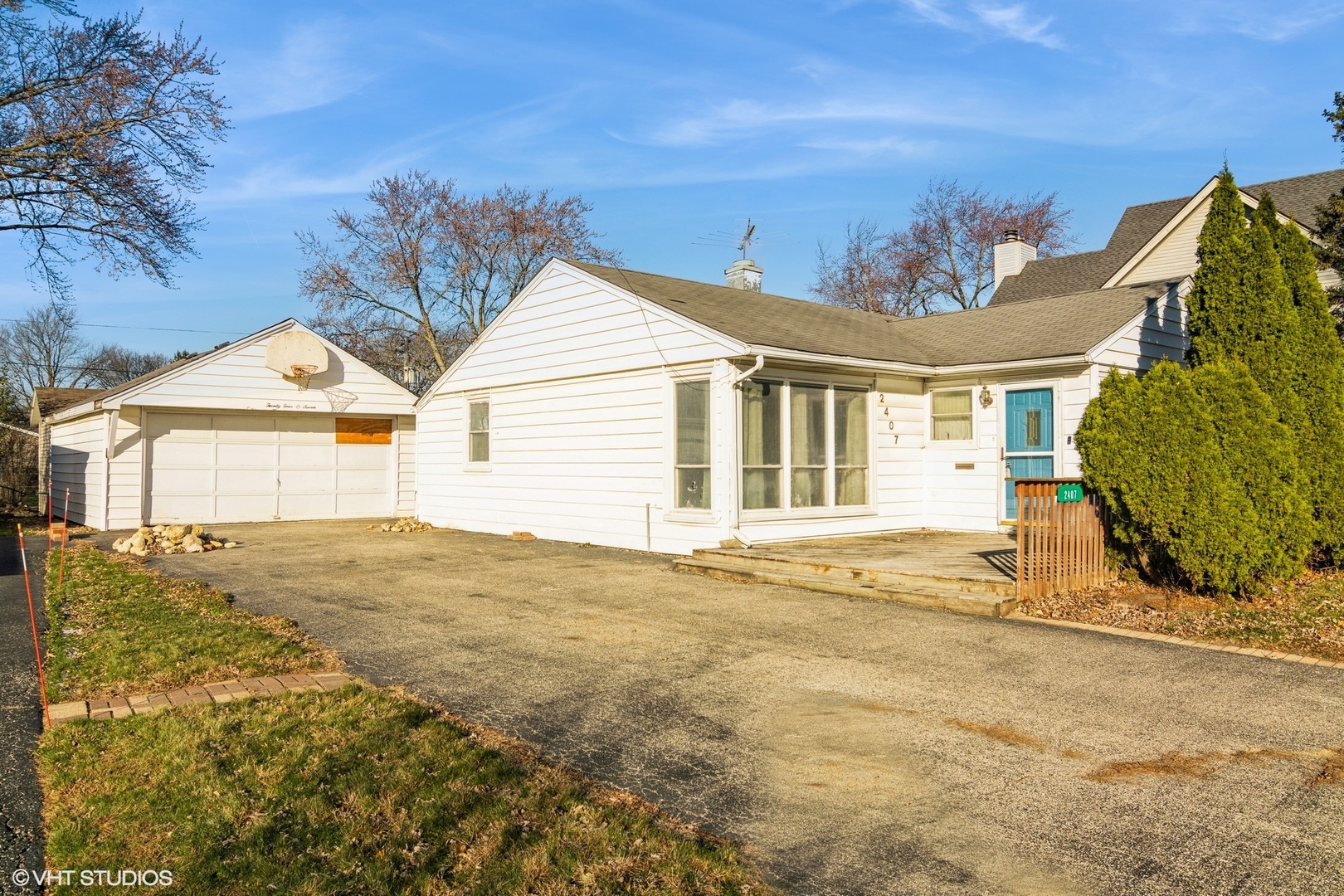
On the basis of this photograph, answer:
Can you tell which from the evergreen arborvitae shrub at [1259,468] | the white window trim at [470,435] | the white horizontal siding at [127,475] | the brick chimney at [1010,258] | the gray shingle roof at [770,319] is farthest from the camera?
the brick chimney at [1010,258]

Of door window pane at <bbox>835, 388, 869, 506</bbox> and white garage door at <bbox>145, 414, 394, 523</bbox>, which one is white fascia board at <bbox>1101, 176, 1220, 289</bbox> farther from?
white garage door at <bbox>145, 414, 394, 523</bbox>

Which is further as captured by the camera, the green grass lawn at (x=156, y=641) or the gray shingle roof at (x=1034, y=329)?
the gray shingle roof at (x=1034, y=329)

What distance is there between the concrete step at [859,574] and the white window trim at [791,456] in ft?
3.08

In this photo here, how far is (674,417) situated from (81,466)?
14.8 m

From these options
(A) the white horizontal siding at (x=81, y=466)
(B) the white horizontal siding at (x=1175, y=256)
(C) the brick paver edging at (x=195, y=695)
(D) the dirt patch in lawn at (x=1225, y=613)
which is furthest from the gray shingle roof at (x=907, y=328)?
(A) the white horizontal siding at (x=81, y=466)

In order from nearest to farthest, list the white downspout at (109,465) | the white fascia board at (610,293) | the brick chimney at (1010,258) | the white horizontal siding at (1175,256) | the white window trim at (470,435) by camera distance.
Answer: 1. the white fascia board at (610,293)
2. the white window trim at (470,435)
3. the white downspout at (109,465)
4. the white horizontal siding at (1175,256)
5. the brick chimney at (1010,258)

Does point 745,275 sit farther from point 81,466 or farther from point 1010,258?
point 81,466

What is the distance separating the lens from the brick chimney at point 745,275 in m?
17.4

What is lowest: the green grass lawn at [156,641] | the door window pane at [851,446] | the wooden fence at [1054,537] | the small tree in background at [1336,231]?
the green grass lawn at [156,641]

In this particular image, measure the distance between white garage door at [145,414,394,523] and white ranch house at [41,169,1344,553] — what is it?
0.04 metres

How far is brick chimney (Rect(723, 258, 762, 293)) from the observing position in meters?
17.4

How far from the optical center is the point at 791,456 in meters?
12.4

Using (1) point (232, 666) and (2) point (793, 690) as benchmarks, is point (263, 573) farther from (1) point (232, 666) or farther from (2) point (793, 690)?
(2) point (793, 690)

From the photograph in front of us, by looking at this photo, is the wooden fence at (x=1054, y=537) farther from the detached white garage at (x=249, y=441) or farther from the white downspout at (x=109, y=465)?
the white downspout at (x=109, y=465)
